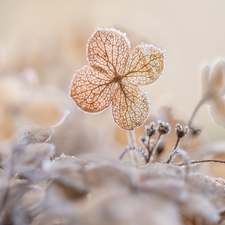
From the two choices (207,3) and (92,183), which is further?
(207,3)

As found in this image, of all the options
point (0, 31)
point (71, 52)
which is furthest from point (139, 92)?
point (0, 31)

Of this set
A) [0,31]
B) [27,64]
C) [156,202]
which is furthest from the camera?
[0,31]

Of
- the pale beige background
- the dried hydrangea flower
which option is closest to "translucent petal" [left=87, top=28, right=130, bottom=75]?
the dried hydrangea flower

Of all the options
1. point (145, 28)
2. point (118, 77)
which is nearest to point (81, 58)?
point (145, 28)

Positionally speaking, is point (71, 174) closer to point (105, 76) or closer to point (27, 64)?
point (105, 76)

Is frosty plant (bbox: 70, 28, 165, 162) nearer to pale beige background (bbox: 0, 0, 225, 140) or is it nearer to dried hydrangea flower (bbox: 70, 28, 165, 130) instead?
dried hydrangea flower (bbox: 70, 28, 165, 130)

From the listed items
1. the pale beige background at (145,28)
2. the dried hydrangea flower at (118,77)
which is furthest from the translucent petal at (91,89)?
the pale beige background at (145,28)

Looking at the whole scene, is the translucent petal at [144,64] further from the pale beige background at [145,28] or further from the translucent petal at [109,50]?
the pale beige background at [145,28]
